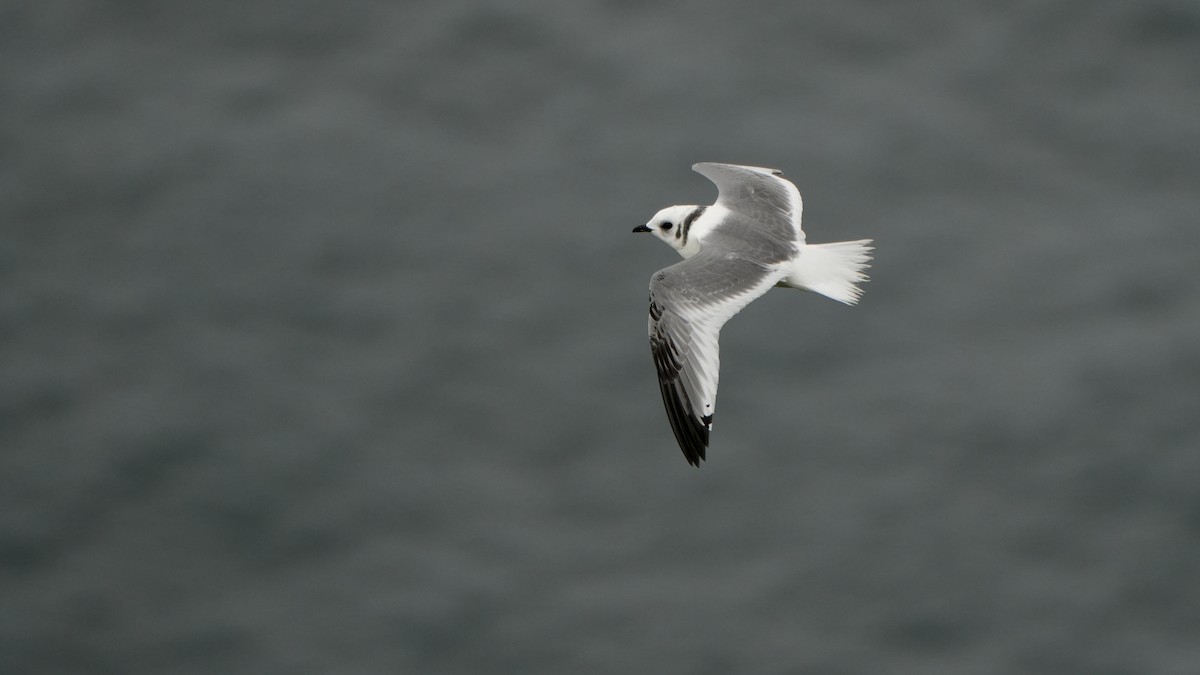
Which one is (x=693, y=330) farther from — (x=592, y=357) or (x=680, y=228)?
(x=592, y=357)

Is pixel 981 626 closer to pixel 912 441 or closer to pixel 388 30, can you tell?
pixel 912 441

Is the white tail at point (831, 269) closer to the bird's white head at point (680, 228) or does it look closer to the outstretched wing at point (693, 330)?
the outstretched wing at point (693, 330)

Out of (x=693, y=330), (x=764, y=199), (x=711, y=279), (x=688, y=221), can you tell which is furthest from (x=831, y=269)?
(x=764, y=199)

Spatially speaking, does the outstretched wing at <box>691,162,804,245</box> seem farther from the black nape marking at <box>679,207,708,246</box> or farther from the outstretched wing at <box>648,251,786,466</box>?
the outstretched wing at <box>648,251,786,466</box>

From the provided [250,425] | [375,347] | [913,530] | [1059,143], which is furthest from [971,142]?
[250,425]

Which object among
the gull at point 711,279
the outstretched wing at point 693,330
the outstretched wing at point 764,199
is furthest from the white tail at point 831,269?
the outstretched wing at point 764,199

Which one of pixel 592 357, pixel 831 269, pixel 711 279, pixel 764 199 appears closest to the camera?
pixel 711 279
